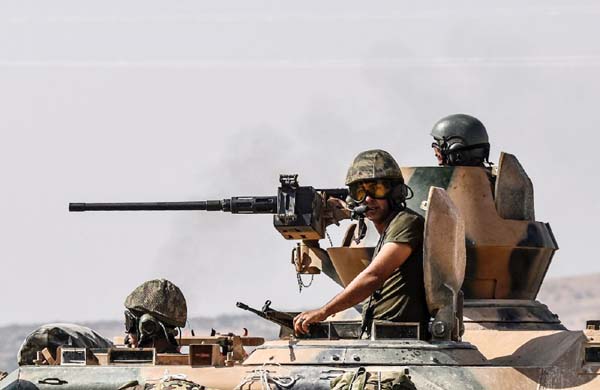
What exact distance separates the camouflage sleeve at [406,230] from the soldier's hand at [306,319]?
3.22ft

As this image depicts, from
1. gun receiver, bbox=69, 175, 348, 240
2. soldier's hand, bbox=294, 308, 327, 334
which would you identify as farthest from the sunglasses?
gun receiver, bbox=69, 175, 348, 240

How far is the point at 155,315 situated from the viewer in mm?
22094

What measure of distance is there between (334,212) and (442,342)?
19.3 feet

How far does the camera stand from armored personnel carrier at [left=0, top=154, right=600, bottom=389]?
18.4m

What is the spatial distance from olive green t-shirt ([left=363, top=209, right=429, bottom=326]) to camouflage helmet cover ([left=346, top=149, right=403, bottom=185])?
52cm

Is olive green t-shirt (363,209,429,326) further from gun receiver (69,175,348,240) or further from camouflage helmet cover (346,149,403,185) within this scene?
gun receiver (69,175,348,240)

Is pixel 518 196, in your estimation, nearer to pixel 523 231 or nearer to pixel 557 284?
pixel 523 231

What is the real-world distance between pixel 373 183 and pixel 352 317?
3249 millimetres

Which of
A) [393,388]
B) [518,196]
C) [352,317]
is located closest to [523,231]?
[518,196]

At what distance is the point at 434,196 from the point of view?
62.6 feet

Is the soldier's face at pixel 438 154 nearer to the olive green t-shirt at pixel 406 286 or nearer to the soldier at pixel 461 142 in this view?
the soldier at pixel 461 142

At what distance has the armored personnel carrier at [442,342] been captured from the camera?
18.4 meters

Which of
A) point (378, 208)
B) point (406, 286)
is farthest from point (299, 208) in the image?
point (406, 286)

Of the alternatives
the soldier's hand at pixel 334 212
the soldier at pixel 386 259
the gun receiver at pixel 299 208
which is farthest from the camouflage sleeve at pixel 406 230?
the soldier's hand at pixel 334 212
